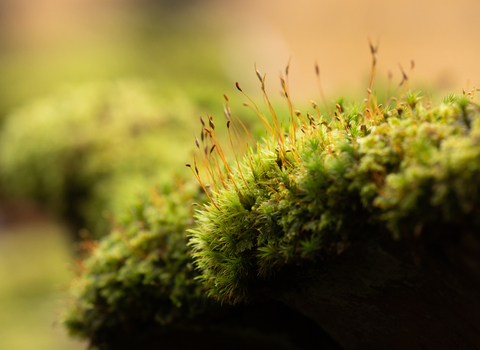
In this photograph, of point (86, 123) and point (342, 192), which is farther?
point (86, 123)

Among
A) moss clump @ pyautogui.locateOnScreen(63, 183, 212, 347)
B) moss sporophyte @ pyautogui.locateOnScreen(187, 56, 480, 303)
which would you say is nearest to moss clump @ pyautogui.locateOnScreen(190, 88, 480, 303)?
moss sporophyte @ pyautogui.locateOnScreen(187, 56, 480, 303)

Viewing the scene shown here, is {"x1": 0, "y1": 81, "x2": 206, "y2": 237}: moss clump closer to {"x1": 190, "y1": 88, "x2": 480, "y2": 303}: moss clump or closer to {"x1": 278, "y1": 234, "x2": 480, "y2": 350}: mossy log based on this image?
{"x1": 190, "y1": 88, "x2": 480, "y2": 303}: moss clump

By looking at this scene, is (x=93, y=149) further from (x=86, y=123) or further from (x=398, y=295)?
(x=398, y=295)

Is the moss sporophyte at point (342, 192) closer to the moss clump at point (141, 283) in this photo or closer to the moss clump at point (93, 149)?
the moss clump at point (141, 283)

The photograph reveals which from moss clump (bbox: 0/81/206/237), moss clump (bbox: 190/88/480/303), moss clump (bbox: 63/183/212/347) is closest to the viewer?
moss clump (bbox: 190/88/480/303)

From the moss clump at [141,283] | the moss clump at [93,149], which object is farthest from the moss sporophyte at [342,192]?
the moss clump at [93,149]

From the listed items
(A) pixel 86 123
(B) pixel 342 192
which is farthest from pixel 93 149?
(B) pixel 342 192
